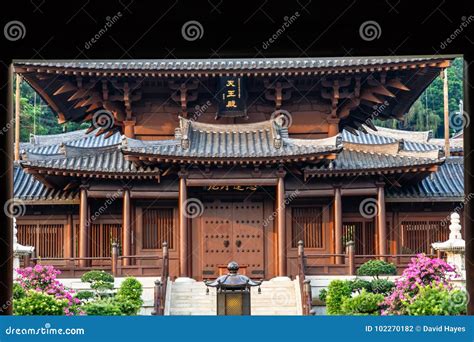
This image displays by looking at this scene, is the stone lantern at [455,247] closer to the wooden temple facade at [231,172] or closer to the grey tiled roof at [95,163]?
the wooden temple facade at [231,172]

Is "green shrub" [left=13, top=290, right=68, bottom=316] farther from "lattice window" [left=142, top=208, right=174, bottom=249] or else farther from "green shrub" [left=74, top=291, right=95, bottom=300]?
"lattice window" [left=142, top=208, right=174, bottom=249]

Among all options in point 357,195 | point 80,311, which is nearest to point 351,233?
point 357,195

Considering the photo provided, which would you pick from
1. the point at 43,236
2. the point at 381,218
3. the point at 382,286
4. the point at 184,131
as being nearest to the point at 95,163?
the point at 184,131

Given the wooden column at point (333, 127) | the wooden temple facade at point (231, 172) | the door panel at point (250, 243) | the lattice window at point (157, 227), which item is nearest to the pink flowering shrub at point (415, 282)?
the wooden temple facade at point (231, 172)

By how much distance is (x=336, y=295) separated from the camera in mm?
17500

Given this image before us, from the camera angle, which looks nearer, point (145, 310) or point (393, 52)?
point (393, 52)

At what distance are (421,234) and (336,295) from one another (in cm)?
687

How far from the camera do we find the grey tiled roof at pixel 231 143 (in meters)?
20.3

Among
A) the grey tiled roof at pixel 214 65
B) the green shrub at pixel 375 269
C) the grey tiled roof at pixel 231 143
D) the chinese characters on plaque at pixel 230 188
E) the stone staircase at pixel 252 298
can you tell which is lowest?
the stone staircase at pixel 252 298

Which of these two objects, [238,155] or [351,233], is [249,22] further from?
[351,233]

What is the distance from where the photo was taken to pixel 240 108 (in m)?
22.2

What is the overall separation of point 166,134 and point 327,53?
638 inches

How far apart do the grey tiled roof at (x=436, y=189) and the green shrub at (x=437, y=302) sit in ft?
29.7

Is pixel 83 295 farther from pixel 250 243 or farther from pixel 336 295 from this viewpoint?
pixel 250 243
